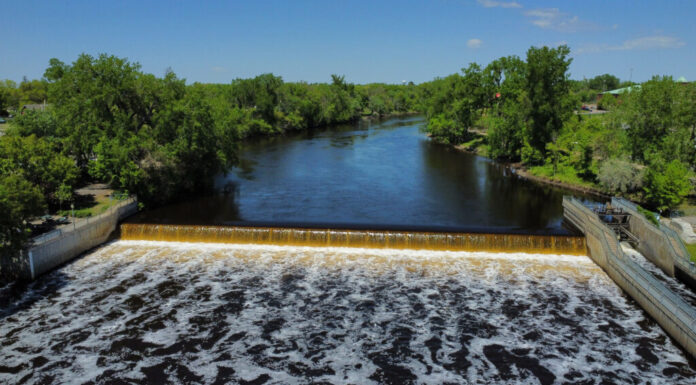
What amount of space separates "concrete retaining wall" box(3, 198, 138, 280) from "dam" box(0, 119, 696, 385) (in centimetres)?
64

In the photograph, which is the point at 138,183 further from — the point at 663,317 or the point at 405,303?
the point at 663,317

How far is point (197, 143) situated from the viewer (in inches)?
1420

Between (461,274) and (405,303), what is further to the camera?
(461,274)

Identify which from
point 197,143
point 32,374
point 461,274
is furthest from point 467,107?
point 32,374

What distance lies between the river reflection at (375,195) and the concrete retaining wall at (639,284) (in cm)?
342

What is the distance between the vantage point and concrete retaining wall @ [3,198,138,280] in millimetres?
22953

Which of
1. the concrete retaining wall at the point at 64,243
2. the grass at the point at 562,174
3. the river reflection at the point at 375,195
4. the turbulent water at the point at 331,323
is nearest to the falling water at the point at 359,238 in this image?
the turbulent water at the point at 331,323

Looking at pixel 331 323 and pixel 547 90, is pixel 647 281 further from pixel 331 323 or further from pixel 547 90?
pixel 547 90

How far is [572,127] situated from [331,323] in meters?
41.5

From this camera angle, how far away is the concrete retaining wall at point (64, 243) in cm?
2295

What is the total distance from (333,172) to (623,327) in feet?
106

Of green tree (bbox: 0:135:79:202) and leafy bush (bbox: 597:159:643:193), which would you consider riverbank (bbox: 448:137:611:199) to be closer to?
leafy bush (bbox: 597:159:643:193)

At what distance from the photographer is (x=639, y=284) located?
20750 millimetres

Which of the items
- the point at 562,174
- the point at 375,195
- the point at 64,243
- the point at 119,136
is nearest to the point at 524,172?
the point at 562,174
